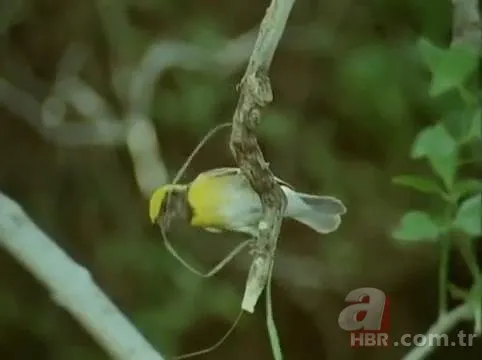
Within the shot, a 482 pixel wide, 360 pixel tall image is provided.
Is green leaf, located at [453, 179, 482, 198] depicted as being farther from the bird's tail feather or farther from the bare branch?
the bare branch

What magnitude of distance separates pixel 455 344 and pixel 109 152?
33 centimetres

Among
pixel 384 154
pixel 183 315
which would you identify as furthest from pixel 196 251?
pixel 384 154

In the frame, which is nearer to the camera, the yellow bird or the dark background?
the yellow bird

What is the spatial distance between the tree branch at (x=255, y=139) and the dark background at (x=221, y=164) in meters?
0.17

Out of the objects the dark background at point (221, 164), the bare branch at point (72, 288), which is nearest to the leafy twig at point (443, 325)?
the dark background at point (221, 164)

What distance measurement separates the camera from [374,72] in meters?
0.62

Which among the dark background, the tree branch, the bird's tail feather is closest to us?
the tree branch

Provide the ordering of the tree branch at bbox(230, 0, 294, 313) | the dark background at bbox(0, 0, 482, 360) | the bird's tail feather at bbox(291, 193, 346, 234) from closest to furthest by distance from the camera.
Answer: the tree branch at bbox(230, 0, 294, 313) < the bird's tail feather at bbox(291, 193, 346, 234) < the dark background at bbox(0, 0, 482, 360)

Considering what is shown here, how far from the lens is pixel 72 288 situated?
0.48 meters

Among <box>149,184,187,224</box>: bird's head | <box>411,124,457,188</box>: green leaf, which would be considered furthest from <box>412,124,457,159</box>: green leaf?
<box>149,184,187,224</box>: bird's head

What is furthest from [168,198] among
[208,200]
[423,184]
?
[423,184]

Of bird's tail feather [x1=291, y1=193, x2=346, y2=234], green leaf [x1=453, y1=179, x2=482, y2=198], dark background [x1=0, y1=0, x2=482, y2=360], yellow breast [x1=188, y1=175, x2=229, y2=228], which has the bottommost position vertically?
dark background [x1=0, y1=0, x2=482, y2=360]

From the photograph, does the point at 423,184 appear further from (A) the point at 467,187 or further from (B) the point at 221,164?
(B) the point at 221,164

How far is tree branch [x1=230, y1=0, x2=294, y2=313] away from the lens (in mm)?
356
